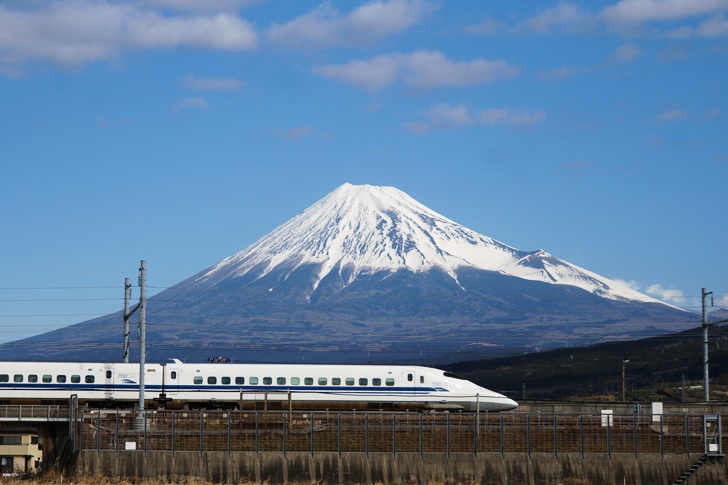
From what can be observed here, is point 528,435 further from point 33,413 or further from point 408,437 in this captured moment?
point 33,413

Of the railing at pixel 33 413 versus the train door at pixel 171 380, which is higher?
the train door at pixel 171 380

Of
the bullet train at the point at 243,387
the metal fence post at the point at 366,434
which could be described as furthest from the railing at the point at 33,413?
the metal fence post at the point at 366,434

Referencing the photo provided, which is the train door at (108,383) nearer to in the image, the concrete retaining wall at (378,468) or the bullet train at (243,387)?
the bullet train at (243,387)

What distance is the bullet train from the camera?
72.1 metres

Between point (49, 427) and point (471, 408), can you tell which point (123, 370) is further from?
point (471, 408)

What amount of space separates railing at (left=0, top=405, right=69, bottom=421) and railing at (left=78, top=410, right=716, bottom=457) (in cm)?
660

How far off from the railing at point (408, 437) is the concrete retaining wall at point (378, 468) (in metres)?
0.38

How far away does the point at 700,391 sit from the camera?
15288cm

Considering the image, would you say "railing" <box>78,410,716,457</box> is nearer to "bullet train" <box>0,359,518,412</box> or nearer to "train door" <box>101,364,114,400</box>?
"bullet train" <box>0,359,518,412</box>

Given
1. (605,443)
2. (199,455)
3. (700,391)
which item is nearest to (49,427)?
(199,455)

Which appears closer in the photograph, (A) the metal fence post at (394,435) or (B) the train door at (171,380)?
(A) the metal fence post at (394,435)

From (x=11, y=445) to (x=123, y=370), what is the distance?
304 inches

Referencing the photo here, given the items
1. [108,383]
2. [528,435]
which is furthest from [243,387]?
[528,435]

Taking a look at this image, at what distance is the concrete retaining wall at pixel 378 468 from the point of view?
53.0 metres
